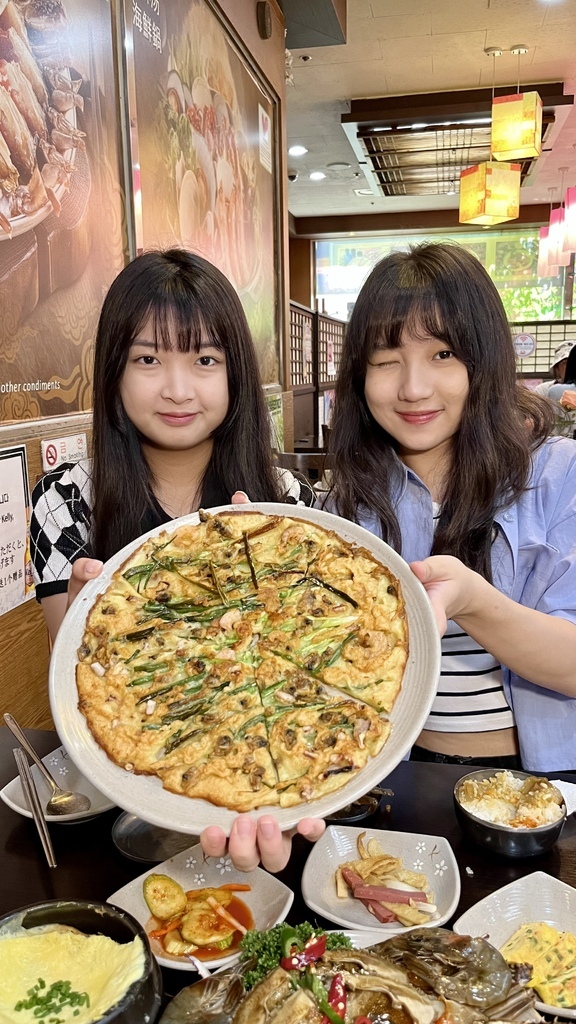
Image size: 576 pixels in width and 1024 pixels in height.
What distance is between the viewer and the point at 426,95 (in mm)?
8336

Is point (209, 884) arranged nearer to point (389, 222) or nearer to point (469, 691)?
point (469, 691)

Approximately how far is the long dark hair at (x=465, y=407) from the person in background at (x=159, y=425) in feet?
0.80

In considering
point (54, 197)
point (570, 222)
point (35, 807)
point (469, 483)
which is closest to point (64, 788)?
point (35, 807)

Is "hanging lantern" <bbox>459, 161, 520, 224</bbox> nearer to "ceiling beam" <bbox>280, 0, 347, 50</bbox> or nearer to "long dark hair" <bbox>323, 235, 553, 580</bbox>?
"ceiling beam" <bbox>280, 0, 347, 50</bbox>

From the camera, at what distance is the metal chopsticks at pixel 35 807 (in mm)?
1254

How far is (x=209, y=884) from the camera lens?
3.95 feet

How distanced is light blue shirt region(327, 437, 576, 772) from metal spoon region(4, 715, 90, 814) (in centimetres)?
102

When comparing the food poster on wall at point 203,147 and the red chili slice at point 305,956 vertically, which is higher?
the food poster on wall at point 203,147

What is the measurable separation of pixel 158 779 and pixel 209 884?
0.25 meters

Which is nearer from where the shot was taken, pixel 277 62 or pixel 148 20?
pixel 148 20

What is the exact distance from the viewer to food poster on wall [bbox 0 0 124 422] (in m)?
2.03

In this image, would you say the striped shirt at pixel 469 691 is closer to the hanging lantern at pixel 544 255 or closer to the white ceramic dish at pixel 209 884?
the white ceramic dish at pixel 209 884

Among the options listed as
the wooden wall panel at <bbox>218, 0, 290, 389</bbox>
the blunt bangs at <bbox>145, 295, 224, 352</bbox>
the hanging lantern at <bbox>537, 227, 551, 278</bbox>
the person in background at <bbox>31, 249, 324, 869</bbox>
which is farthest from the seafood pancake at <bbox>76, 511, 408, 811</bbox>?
the hanging lantern at <bbox>537, 227, 551, 278</bbox>

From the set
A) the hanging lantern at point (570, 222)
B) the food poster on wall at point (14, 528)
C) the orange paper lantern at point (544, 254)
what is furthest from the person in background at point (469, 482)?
the orange paper lantern at point (544, 254)
